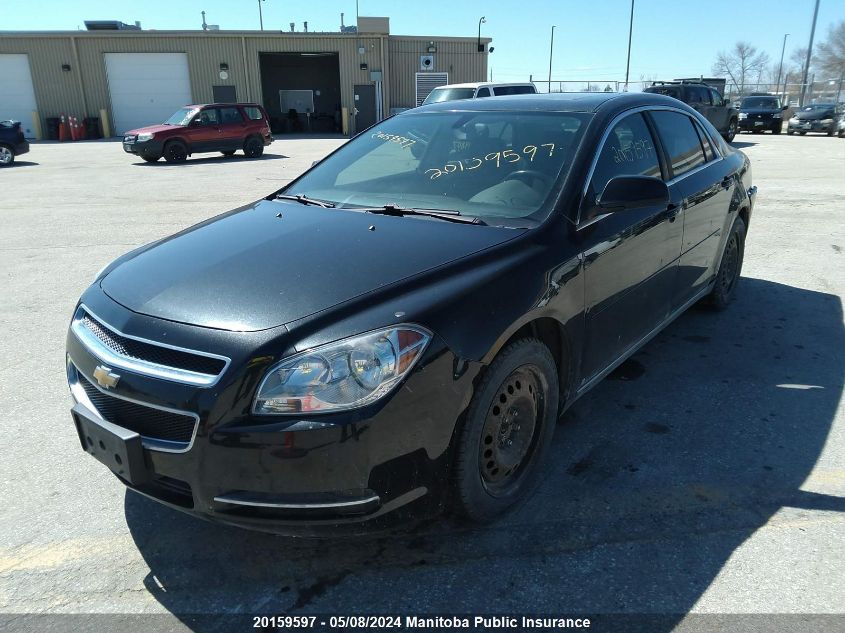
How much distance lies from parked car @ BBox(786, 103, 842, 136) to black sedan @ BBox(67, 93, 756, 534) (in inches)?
1195

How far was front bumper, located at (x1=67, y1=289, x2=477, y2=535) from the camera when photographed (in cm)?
209

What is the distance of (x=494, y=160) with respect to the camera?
3.37m

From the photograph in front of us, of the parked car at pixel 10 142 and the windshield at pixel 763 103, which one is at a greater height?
the windshield at pixel 763 103

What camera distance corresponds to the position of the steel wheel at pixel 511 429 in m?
2.64

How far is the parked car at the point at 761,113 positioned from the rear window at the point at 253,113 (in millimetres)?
20759

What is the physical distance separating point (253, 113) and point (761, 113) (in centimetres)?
2174

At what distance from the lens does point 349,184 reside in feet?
12.2

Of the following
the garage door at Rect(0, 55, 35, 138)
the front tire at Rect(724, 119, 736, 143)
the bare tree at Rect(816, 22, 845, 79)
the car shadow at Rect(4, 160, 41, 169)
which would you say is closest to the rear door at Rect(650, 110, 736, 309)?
the car shadow at Rect(4, 160, 41, 169)

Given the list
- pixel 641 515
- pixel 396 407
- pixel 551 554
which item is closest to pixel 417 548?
pixel 551 554

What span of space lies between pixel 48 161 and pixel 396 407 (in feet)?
73.5

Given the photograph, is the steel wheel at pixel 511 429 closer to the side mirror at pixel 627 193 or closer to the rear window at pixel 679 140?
the side mirror at pixel 627 193

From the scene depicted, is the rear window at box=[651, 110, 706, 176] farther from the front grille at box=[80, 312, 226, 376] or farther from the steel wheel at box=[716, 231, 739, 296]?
the front grille at box=[80, 312, 226, 376]

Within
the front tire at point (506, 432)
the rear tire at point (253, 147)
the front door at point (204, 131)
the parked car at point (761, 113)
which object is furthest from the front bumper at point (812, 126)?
the front tire at point (506, 432)

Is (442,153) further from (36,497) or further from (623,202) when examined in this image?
(36,497)
